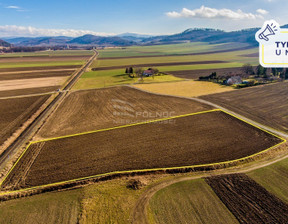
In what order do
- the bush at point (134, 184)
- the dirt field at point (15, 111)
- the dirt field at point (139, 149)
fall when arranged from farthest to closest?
the dirt field at point (15, 111) < the dirt field at point (139, 149) < the bush at point (134, 184)

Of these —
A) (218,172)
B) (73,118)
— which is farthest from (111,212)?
(73,118)

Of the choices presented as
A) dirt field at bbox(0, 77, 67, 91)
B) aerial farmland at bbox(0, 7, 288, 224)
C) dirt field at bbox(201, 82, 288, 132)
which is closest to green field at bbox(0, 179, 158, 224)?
aerial farmland at bbox(0, 7, 288, 224)

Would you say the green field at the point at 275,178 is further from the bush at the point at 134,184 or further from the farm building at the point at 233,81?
the farm building at the point at 233,81

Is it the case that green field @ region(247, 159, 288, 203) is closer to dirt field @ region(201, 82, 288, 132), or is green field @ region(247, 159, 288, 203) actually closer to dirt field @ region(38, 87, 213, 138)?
dirt field @ region(201, 82, 288, 132)

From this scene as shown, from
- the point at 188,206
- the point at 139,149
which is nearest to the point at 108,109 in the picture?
the point at 139,149

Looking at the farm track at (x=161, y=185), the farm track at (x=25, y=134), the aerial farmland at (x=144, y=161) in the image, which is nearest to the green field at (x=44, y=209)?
the aerial farmland at (x=144, y=161)

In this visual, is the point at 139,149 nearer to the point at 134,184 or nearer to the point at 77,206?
the point at 134,184
